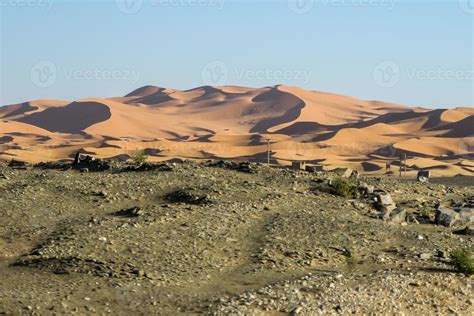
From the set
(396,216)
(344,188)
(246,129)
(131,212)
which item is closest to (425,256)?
(396,216)

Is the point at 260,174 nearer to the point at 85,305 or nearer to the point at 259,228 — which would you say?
the point at 259,228

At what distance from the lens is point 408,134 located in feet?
268

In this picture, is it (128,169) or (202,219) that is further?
(128,169)

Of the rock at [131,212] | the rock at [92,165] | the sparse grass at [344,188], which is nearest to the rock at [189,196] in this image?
the rock at [131,212]

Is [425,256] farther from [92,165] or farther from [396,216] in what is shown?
[92,165]

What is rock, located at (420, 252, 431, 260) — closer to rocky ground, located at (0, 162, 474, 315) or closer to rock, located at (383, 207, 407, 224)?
rocky ground, located at (0, 162, 474, 315)

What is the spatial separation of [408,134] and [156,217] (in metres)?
68.0

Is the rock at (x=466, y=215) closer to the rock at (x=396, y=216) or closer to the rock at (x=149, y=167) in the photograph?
the rock at (x=396, y=216)

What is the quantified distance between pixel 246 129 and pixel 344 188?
108 m

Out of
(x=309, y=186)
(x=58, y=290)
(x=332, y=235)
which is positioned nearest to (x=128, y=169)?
(x=309, y=186)

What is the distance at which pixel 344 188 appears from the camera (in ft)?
63.3

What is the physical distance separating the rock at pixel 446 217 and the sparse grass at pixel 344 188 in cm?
201

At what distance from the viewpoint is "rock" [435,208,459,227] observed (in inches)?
704

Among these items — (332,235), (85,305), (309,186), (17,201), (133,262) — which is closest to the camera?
(85,305)
